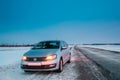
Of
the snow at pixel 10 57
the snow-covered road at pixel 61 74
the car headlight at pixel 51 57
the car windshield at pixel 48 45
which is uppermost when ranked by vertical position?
the car windshield at pixel 48 45

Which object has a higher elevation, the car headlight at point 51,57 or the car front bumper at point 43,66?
the car headlight at point 51,57

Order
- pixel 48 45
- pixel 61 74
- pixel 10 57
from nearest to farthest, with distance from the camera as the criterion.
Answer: pixel 61 74 → pixel 48 45 → pixel 10 57

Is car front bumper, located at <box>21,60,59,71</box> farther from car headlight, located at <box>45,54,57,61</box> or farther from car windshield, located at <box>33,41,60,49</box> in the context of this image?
car windshield, located at <box>33,41,60,49</box>

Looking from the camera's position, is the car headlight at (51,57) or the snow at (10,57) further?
the snow at (10,57)

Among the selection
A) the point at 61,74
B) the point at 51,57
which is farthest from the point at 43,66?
the point at 61,74

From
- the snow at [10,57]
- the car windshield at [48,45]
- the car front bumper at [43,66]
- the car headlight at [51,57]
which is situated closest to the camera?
the car front bumper at [43,66]

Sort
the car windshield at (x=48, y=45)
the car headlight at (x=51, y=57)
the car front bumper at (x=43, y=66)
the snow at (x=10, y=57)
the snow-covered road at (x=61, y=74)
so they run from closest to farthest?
the snow-covered road at (x=61, y=74) → the car front bumper at (x=43, y=66) → the car headlight at (x=51, y=57) → the car windshield at (x=48, y=45) → the snow at (x=10, y=57)

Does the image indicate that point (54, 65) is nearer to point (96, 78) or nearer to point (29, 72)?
point (29, 72)

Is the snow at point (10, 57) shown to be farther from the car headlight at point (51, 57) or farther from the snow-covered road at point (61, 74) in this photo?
the car headlight at point (51, 57)

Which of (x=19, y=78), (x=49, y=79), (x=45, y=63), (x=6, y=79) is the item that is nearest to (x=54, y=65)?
(x=45, y=63)

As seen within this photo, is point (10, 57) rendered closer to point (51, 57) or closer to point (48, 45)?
point (48, 45)

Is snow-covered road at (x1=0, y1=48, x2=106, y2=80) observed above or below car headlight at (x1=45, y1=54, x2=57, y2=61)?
below

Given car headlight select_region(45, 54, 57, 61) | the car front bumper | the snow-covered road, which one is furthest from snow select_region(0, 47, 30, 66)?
car headlight select_region(45, 54, 57, 61)

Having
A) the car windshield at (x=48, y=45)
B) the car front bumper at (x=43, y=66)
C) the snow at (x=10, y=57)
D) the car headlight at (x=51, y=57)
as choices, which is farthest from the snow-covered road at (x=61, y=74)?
the snow at (x=10, y=57)
